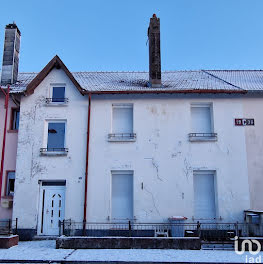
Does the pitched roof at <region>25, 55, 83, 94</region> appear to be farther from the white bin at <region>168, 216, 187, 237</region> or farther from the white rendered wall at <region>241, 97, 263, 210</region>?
the white rendered wall at <region>241, 97, 263, 210</region>

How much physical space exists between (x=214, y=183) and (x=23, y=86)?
10353 mm

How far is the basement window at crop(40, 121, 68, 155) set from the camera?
1398 centimetres

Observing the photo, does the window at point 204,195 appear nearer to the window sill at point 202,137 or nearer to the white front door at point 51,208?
the window sill at point 202,137

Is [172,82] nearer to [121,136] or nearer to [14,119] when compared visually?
[121,136]

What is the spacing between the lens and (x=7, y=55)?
640 inches

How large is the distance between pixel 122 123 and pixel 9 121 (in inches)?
217

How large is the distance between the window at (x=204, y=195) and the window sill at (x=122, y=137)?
3.28m

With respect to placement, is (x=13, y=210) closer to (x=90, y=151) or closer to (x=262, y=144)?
(x=90, y=151)

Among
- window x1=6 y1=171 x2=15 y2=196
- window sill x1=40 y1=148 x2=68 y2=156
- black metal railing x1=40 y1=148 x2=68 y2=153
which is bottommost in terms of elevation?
window x1=6 y1=171 x2=15 y2=196

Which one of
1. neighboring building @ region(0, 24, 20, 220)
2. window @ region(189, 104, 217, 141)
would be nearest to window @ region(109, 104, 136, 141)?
window @ region(189, 104, 217, 141)

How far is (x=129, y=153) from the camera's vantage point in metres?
13.8

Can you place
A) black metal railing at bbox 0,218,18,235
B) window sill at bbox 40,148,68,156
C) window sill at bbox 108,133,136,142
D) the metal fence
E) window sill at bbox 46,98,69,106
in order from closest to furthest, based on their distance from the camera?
the metal fence, black metal railing at bbox 0,218,18,235, window sill at bbox 40,148,68,156, window sill at bbox 108,133,136,142, window sill at bbox 46,98,69,106

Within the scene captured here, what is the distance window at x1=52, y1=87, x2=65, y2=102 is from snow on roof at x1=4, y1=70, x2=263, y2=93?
1.02 m

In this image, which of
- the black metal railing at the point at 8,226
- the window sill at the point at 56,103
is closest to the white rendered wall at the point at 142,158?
the window sill at the point at 56,103
